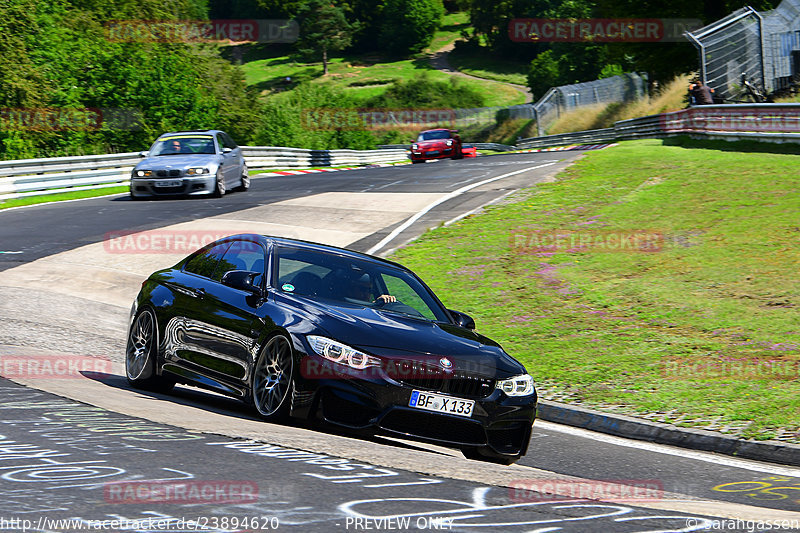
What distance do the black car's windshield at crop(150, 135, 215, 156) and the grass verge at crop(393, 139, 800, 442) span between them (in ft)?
25.6

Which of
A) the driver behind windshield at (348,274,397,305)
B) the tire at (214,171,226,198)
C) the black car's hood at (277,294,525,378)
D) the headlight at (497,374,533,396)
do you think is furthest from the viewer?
the tire at (214,171,226,198)

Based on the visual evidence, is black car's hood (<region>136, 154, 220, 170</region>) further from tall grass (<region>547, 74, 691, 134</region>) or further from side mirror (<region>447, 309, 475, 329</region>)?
tall grass (<region>547, 74, 691, 134</region>)

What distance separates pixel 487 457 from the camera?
7.70 m

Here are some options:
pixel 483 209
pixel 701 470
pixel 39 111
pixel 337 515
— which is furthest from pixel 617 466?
pixel 39 111

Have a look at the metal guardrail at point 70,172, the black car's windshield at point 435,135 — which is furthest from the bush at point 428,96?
the metal guardrail at point 70,172

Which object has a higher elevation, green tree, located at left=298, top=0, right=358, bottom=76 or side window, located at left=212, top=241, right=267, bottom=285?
green tree, located at left=298, top=0, right=358, bottom=76

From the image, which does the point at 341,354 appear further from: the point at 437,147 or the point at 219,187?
the point at 437,147

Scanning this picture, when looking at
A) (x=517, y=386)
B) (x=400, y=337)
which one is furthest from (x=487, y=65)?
(x=400, y=337)

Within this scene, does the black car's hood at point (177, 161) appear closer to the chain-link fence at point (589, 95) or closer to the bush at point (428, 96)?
the chain-link fence at point (589, 95)

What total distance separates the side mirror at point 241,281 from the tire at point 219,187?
1713 cm

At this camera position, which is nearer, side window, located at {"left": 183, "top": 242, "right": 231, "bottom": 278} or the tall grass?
side window, located at {"left": 183, "top": 242, "right": 231, "bottom": 278}

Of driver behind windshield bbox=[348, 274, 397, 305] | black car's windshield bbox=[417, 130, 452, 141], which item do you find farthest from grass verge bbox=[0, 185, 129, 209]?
driver behind windshield bbox=[348, 274, 397, 305]

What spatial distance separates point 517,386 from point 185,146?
62.1 ft

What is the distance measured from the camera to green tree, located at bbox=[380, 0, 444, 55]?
483 feet
